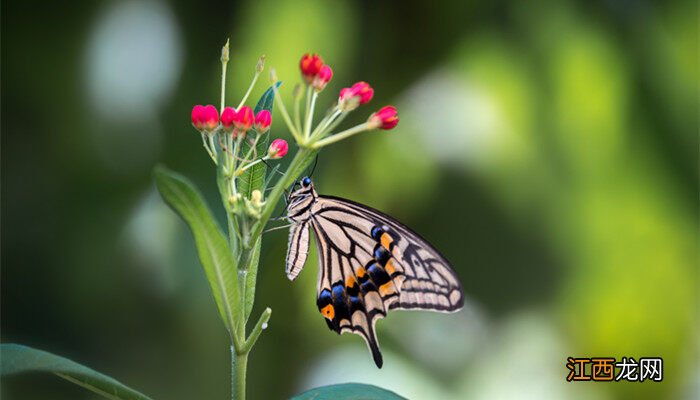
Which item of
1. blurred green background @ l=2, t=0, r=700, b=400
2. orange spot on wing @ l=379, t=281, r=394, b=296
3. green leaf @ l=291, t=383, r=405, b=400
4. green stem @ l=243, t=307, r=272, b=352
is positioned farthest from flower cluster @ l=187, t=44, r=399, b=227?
blurred green background @ l=2, t=0, r=700, b=400

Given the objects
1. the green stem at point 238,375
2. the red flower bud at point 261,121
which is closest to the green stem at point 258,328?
the green stem at point 238,375

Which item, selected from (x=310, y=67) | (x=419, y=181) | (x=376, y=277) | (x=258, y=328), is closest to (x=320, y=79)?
(x=310, y=67)

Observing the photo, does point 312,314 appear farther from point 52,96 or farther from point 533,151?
point 52,96

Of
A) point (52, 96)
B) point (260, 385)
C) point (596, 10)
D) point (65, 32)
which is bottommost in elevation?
point (260, 385)

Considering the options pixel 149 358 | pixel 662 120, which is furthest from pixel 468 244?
pixel 149 358

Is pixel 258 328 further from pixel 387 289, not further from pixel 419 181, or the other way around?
pixel 419 181

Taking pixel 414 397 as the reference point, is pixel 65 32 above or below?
above

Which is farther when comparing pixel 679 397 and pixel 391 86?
pixel 391 86
